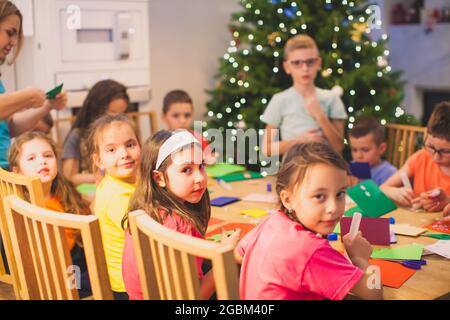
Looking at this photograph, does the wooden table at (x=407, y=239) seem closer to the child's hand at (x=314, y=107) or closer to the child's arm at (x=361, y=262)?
the child's arm at (x=361, y=262)

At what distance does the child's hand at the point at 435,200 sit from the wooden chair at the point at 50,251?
137cm

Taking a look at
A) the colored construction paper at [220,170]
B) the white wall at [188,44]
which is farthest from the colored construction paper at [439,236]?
the white wall at [188,44]

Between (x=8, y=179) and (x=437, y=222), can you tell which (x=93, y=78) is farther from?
(x=437, y=222)

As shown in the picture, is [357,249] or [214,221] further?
[214,221]

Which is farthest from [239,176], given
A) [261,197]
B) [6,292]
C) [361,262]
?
[361,262]

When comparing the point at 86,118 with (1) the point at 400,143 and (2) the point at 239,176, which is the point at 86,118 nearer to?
(2) the point at 239,176

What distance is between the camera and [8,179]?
2006 mm

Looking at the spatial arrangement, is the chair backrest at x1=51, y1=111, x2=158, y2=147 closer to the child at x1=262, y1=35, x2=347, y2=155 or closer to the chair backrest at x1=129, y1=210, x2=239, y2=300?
the child at x1=262, y1=35, x2=347, y2=155

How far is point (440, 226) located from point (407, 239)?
8.0 inches

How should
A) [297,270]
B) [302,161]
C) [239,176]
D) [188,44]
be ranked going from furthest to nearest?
[188,44]
[239,176]
[302,161]
[297,270]

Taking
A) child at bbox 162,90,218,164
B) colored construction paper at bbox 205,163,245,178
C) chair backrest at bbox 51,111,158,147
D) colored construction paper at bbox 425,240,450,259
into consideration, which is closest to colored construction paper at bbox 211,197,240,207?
colored construction paper at bbox 205,163,245,178

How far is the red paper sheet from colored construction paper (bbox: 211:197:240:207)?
0.75m

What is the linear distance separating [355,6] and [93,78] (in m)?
1.68

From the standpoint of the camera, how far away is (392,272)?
1.88m
